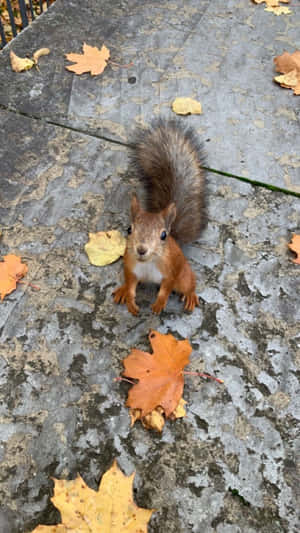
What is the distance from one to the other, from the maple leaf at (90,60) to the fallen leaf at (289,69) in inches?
48.7

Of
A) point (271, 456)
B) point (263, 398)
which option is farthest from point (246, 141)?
point (271, 456)

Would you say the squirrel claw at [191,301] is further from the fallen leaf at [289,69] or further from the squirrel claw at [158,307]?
the fallen leaf at [289,69]

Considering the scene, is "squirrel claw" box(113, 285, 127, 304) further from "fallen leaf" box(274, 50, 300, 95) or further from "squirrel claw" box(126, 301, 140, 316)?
"fallen leaf" box(274, 50, 300, 95)

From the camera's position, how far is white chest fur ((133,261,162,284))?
203cm

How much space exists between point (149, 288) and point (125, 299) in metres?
0.15

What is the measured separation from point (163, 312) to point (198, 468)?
28.2 inches

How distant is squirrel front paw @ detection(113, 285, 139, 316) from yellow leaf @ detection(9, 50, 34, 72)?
75.4 inches

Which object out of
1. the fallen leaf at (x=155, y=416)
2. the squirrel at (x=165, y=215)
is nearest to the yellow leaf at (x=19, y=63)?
the squirrel at (x=165, y=215)

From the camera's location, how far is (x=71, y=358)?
6.63ft

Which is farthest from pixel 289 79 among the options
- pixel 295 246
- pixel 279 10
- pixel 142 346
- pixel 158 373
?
pixel 158 373

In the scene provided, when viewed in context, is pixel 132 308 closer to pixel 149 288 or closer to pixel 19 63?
pixel 149 288

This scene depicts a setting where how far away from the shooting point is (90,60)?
10.9 ft

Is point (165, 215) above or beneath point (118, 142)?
above

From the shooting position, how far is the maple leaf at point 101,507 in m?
1.50
